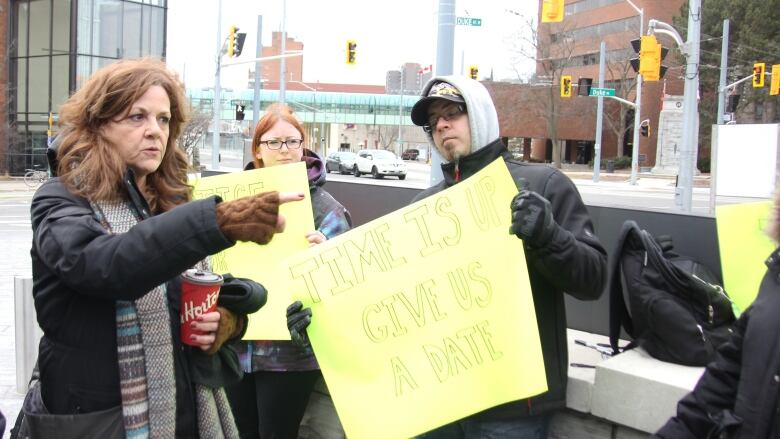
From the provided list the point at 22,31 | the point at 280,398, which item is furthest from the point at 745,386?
the point at 22,31

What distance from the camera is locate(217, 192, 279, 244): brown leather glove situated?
162 cm

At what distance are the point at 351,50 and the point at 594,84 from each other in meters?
39.3

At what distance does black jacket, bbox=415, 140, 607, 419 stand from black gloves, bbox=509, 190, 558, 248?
0.11 m

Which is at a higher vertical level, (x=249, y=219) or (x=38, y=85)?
(x=38, y=85)

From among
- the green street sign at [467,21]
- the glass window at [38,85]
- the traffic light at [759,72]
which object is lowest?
the green street sign at [467,21]

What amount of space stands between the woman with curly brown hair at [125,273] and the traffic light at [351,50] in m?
26.8

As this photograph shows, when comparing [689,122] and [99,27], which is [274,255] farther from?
[99,27]

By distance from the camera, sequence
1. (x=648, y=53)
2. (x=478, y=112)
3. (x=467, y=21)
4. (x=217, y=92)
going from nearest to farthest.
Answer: (x=478, y=112) → (x=467, y=21) → (x=648, y=53) → (x=217, y=92)

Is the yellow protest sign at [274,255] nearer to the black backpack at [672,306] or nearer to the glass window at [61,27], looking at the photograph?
the black backpack at [672,306]

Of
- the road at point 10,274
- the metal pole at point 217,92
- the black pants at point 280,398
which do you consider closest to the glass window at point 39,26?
the metal pole at point 217,92

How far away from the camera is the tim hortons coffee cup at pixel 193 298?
190 centimetres

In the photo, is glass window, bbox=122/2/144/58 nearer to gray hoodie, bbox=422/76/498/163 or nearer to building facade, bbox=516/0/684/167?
building facade, bbox=516/0/684/167

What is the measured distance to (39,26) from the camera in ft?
117

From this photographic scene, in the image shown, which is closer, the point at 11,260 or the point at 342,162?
the point at 11,260
